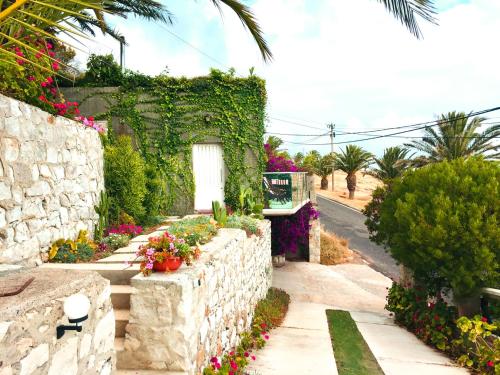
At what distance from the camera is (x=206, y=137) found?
1165 cm

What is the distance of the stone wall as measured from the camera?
1.90m

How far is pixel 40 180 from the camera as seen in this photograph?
5340mm

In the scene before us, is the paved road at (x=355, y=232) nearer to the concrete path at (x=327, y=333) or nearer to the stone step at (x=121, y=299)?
the concrete path at (x=327, y=333)

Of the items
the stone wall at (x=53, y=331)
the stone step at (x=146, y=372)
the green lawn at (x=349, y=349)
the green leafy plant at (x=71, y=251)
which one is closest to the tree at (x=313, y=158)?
the green lawn at (x=349, y=349)

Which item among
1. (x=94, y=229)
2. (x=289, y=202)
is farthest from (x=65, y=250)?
(x=289, y=202)

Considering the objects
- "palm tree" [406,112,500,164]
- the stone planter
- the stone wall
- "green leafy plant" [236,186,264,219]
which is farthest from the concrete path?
"palm tree" [406,112,500,164]

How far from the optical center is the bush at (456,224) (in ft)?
24.0

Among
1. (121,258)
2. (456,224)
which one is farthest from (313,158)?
(121,258)

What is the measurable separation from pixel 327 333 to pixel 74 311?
676 cm

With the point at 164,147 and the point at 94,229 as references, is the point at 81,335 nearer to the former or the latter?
A: the point at 94,229

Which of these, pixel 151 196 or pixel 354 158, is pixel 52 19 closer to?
pixel 151 196

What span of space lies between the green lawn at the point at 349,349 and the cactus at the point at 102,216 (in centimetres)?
479

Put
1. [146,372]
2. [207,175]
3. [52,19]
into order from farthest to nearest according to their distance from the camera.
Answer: [207,175] < [146,372] < [52,19]

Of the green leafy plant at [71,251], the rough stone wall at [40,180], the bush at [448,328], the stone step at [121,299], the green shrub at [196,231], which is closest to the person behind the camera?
the stone step at [121,299]
